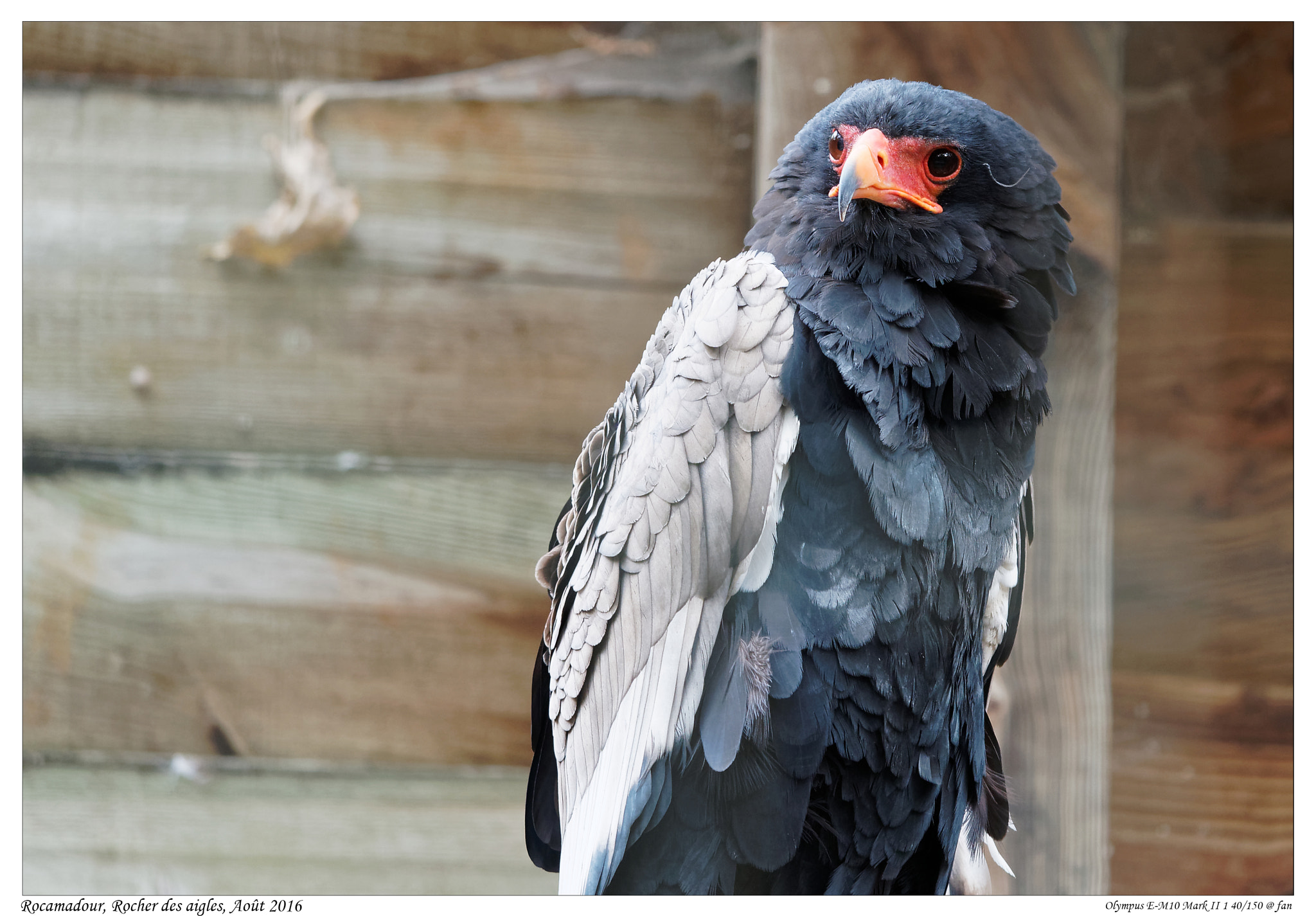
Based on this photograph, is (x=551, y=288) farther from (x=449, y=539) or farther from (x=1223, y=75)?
(x=1223, y=75)

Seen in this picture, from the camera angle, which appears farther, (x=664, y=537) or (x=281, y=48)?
(x=281, y=48)

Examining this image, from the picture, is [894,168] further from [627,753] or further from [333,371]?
[333,371]

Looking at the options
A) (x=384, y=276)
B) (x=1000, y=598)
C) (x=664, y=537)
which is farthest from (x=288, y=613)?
(x=1000, y=598)

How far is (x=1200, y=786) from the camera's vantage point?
988 mm

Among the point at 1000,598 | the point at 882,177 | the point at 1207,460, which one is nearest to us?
the point at 882,177

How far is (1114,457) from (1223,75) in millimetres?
384

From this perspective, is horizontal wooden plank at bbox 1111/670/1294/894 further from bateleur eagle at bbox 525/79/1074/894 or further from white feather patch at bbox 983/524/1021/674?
bateleur eagle at bbox 525/79/1074/894

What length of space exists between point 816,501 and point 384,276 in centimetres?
54

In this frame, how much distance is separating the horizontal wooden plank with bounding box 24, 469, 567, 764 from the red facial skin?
51cm

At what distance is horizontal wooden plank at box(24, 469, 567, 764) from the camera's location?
3.12ft

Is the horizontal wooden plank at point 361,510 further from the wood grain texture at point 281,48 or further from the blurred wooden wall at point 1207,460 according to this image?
the blurred wooden wall at point 1207,460

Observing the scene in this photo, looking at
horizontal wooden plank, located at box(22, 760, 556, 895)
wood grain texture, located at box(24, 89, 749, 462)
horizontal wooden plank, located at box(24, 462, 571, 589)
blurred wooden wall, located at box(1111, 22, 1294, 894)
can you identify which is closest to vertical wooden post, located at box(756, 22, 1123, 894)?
blurred wooden wall, located at box(1111, 22, 1294, 894)
